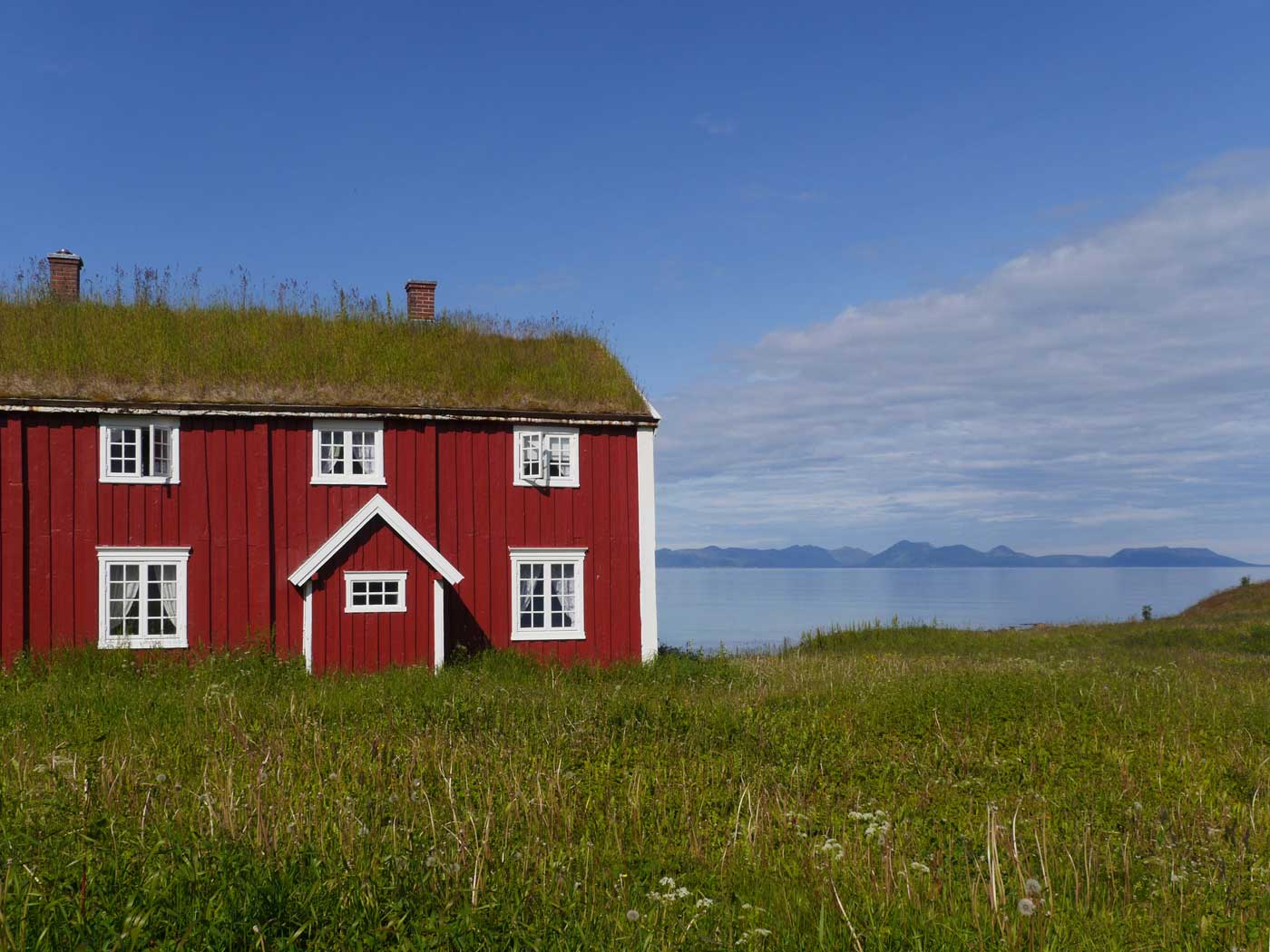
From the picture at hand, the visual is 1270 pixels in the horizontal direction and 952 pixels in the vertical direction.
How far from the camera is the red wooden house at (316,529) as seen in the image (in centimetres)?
2011

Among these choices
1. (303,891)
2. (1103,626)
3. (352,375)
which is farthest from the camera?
(1103,626)

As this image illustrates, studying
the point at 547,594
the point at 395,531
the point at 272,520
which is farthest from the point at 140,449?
the point at 547,594

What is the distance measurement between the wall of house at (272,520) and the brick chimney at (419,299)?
14.6ft

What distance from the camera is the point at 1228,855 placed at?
24.8 ft

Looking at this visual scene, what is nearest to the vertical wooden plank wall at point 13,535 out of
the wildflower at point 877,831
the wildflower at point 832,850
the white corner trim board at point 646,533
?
the white corner trim board at point 646,533

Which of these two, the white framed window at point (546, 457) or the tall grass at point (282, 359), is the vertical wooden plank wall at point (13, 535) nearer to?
the tall grass at point (282, 359)

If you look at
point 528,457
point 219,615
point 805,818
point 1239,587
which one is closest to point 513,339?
point 528,457

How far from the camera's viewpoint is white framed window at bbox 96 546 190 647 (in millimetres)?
20172

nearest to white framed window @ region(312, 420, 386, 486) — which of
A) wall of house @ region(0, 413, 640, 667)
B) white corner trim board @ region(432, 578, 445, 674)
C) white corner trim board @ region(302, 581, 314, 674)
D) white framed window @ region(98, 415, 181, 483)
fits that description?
wall of house @ region(0, 413, 640, 667)

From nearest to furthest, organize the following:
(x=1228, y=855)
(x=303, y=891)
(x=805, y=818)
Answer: (x=303, y=891) < (x=1228, y=855) < (x=805, y=818)

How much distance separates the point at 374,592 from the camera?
20.9 metres

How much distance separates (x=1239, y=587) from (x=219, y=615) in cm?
4802

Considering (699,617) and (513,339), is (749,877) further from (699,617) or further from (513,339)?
(699,617)

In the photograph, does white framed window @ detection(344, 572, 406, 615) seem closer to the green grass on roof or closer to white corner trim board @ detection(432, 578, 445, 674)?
white corner trim board @ detection(432, 578, 445, 674)
